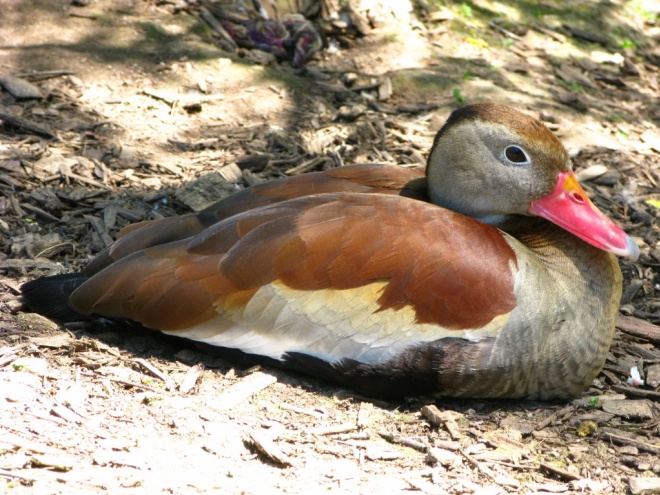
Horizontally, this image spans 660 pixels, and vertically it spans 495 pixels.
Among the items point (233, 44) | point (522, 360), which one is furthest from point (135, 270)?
point (233, 44)

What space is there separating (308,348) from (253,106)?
10.9 ft

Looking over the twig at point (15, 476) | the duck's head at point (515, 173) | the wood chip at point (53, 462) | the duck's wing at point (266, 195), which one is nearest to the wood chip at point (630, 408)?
the duck's head at point (515, 173)

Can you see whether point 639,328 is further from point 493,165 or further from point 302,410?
point 302,410

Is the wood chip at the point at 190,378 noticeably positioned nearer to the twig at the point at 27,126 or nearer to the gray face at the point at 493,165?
the gray face at the point at 493,165

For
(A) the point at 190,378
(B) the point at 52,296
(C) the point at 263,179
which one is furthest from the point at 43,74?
(A) the point at 190,378

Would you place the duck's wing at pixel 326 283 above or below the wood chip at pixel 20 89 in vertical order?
above

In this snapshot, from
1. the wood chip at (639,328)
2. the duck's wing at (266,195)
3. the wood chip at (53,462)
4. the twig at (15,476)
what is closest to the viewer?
the twig at (15,476)

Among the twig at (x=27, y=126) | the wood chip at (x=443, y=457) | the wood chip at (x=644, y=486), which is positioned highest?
the wood chip at (x=644, y=486)

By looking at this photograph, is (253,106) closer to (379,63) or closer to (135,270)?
(379,63)

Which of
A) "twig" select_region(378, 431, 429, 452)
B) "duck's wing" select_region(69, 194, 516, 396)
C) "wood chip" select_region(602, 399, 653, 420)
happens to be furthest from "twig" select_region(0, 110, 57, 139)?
"wood chip" select_region(602, 399, 653, 420)

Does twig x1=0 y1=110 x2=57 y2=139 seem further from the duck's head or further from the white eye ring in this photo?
the white eye ring

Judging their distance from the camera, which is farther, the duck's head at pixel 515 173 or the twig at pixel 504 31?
the twig at pixel 504 31

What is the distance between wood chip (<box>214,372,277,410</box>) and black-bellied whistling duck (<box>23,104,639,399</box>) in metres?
0.12

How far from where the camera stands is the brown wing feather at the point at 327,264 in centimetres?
443
